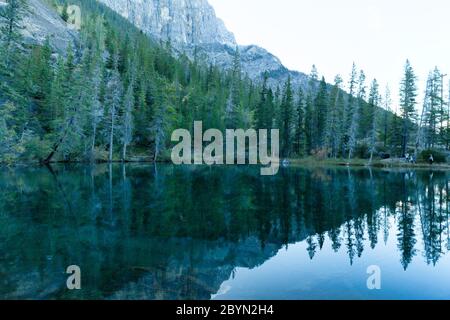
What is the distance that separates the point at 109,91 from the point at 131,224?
55095 millimetres

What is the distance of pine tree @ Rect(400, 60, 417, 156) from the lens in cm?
6881

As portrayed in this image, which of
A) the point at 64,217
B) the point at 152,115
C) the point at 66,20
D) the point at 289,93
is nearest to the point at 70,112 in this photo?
the point at 152,115

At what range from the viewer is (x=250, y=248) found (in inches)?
521

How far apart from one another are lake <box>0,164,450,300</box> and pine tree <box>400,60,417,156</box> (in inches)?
1950

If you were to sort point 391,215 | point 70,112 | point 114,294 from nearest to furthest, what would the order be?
point 114,294
point 391,215
point 70,112

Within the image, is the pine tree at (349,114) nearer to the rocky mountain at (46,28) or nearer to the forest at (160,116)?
the forest at (160,116)

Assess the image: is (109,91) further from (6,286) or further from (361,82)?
(6,286)
